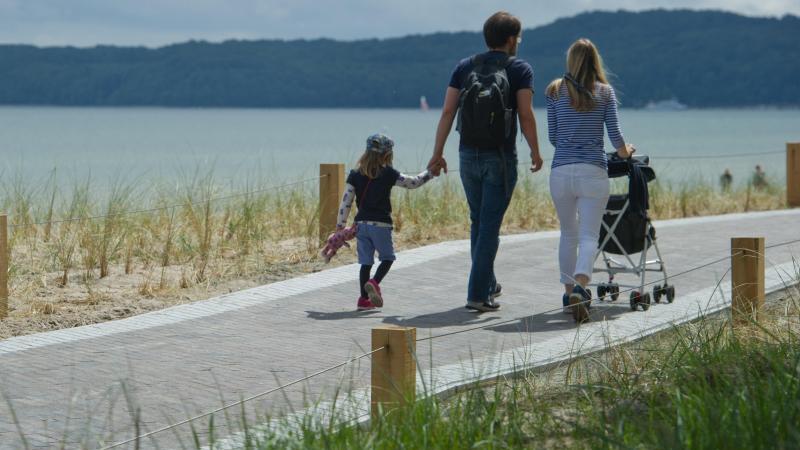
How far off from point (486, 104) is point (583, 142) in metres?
0.66

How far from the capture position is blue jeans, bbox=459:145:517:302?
326 inches

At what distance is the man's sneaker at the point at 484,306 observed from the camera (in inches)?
336

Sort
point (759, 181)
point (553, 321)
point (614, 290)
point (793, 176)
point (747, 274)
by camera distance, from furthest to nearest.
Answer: point (759, 181), point (793, 176), point (614, 290), point (553, 321), point (747, 274)

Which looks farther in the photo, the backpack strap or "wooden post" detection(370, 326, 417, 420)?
the backpack strap

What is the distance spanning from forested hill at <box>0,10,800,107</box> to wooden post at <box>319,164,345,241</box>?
5710 inches

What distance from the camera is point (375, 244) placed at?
28.8 feet

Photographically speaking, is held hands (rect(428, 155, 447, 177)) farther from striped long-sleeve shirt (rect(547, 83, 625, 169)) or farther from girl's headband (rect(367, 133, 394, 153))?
striped long-sleeve shirt (rect(547, 83, 625, 169))

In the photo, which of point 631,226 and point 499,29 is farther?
point 631,226

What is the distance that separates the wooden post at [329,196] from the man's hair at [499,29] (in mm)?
3844

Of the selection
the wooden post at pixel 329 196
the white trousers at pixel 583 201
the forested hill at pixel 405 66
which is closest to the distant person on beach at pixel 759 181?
the wooden post at pixel 329 196

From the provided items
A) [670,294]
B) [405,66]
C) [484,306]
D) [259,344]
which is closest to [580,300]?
[484,306]

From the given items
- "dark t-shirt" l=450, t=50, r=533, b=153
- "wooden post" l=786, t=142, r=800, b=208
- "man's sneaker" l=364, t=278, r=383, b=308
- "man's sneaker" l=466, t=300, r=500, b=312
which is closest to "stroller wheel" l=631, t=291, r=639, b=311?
"man's sneaker" l=466, t=300, r=500, b=312

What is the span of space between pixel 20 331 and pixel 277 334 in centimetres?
168

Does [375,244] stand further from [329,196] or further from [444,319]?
[329,196]
